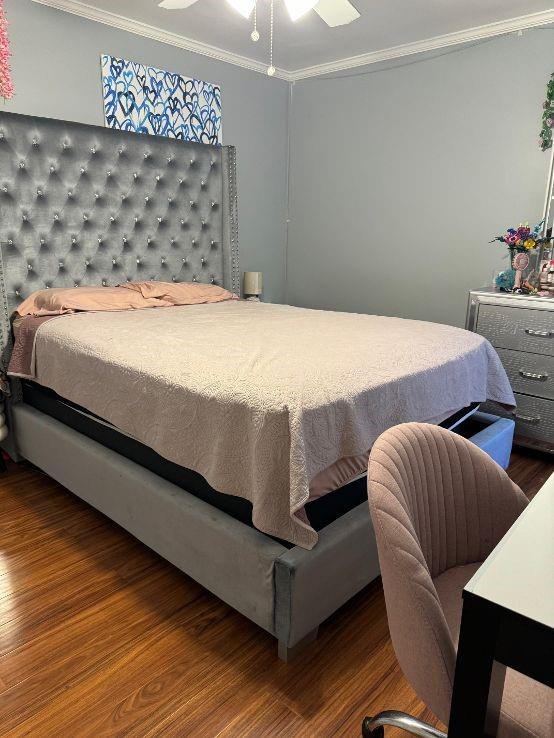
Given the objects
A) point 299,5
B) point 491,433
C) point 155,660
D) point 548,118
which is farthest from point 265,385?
point 548,118

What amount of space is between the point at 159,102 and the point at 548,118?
7.53 ft

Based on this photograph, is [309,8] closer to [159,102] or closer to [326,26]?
[326,26]

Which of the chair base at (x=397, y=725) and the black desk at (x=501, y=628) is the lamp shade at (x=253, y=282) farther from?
the black desk at (x=501, y=628)

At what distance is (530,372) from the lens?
9.39ft

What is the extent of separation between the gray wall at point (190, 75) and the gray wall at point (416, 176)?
7.5 inches

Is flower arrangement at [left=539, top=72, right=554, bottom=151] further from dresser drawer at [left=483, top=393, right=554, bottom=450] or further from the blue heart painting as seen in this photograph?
the blue heart painting

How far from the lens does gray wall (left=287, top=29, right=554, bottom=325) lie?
3168 millimetres

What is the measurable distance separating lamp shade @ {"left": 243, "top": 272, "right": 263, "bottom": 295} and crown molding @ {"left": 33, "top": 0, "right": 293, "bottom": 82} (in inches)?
57.1

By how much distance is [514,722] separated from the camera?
82cm

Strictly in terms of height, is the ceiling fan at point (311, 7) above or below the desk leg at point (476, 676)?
above

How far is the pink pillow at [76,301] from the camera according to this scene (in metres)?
Answer: 2.66

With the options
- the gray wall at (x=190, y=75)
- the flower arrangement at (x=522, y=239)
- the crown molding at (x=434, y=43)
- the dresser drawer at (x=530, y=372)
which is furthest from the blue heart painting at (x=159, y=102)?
the dresser drawer at (x=530, y=372)

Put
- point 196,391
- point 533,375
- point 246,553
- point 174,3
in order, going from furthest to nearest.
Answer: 1. point 533,375
2. point 174,3
3. point 196,391
4. point 246,553

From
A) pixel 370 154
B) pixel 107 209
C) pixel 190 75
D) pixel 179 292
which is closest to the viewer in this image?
pixel 107 209
